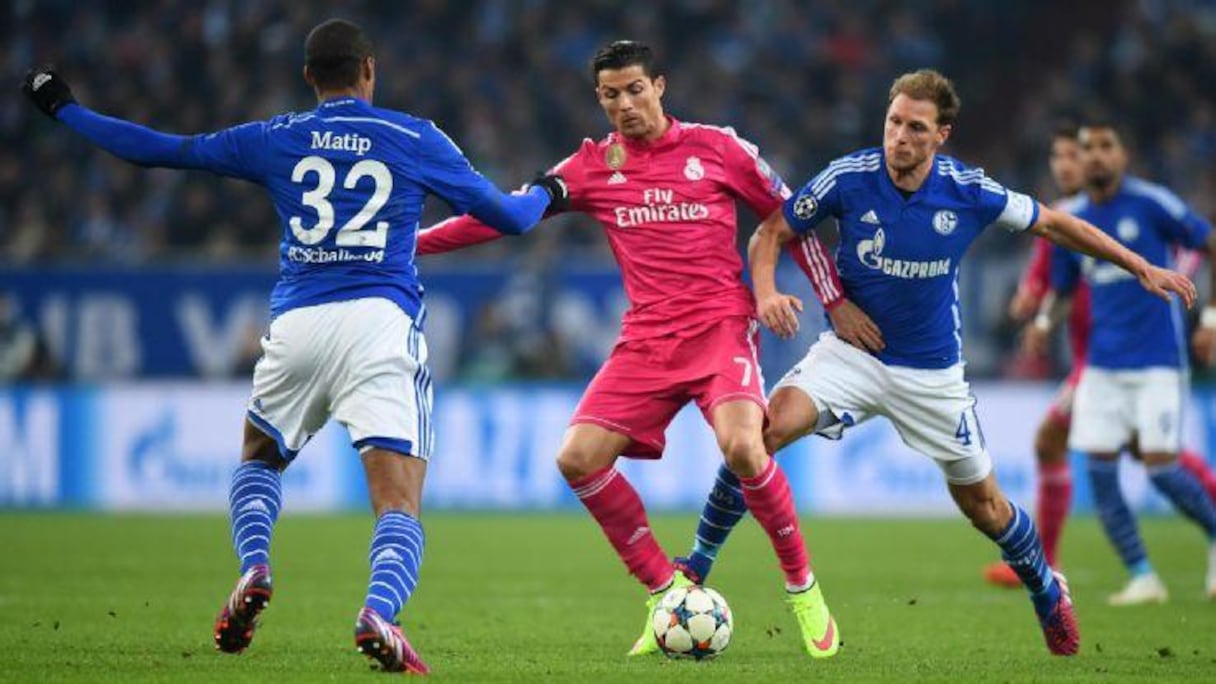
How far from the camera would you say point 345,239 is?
22.3ft

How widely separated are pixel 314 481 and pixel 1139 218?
31.9 ft

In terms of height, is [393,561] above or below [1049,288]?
below

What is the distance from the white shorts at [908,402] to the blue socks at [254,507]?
223cm

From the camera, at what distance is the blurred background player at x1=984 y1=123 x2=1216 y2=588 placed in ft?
36.4

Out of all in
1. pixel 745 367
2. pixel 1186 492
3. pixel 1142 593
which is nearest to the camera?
pixel 745 367

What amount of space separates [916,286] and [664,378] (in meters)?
1.11

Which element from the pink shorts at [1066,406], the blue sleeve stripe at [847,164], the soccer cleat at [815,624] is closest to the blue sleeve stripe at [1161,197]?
the pink shorts at [1066,406]

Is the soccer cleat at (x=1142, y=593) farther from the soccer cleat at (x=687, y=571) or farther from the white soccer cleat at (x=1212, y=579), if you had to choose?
the soccer cleat at (x=687, y=571)

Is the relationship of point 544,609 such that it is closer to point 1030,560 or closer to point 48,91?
point 1030,560

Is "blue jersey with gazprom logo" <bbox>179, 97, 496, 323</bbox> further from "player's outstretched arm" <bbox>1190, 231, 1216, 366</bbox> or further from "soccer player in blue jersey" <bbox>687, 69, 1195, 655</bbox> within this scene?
"player's outstretched arm" <bbox>1190, 231, 1216, 366</bbox>

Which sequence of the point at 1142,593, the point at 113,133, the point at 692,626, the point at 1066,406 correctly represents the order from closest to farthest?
the point at 113,133
the point at 692,626
the point at 1142,593
the point at 1066,406

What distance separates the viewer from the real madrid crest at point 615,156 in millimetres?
8133

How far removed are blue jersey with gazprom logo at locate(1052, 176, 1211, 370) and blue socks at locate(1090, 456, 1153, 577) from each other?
2.05 feet

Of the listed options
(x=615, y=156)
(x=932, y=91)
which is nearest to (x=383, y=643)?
(x=615, y=156)
